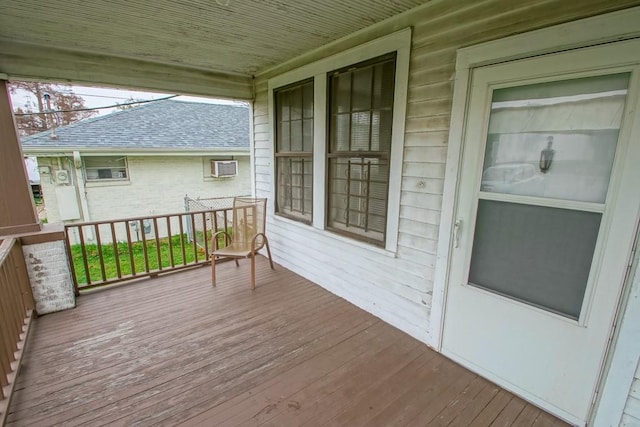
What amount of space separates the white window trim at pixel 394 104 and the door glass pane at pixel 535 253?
0.65 m

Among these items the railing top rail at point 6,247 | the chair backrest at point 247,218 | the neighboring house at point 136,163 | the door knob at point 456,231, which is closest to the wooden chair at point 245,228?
the chair backrest at point 247,218

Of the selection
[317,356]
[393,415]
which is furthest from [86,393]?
[393,415]

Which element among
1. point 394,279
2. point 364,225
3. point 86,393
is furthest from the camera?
point 364,225

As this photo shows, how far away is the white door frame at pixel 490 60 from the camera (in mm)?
1286

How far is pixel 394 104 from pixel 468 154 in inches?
28.1

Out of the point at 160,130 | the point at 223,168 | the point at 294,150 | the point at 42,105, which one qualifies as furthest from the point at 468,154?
the point at 42,105

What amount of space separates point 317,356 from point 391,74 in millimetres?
2270

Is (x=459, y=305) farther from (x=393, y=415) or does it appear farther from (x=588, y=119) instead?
(x=588, y=119)

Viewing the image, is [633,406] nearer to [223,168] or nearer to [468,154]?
[468,154]

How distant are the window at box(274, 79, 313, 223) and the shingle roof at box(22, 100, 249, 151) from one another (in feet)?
14.7

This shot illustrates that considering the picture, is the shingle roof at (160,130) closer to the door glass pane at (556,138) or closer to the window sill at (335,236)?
the window sill at (335,236)

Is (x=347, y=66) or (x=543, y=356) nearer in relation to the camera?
(x=543, y=356)

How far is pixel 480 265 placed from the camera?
6.23ft

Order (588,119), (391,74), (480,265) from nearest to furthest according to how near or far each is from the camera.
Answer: (588,119) → (480,265) → (391,74)
